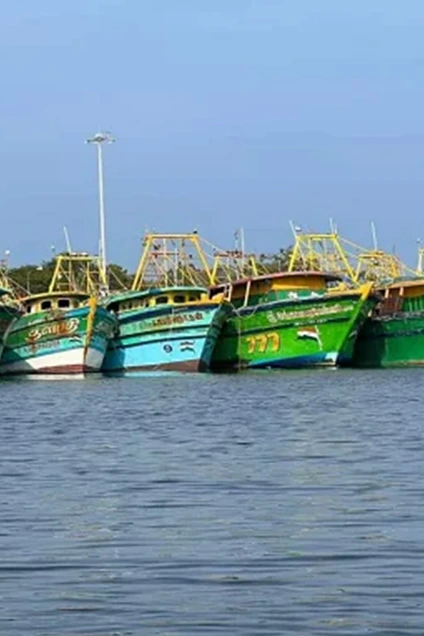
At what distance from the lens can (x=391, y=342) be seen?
74.4m

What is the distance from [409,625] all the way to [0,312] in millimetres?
52913

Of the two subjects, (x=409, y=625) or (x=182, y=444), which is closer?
(x=409, y=625)

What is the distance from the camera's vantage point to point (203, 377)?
65.8 meters

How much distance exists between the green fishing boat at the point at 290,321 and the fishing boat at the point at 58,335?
17.5ft

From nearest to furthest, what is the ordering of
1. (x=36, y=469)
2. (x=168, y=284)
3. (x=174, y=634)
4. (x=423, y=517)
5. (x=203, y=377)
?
(x=174, y=634), (x=423, y=517), (x=36, y=469), (x=203, y=377), (x=168, y=284)

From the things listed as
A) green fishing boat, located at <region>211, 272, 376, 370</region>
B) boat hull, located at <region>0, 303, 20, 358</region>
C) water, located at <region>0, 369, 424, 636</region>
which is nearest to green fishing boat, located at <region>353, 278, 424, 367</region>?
green fishing boat, located at <region>211, 272, 376, 370</region>

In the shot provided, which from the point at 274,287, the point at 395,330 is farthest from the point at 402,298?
the point at 274,287

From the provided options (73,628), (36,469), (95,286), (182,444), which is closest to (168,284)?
(95,286)

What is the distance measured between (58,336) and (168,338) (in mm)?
3952

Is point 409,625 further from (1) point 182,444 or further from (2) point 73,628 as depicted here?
(1) point 182,444

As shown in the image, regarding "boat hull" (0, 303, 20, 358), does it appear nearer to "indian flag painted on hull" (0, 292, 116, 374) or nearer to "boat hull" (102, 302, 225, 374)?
"indian flag painted on hull" (0, 292, 116, 374)


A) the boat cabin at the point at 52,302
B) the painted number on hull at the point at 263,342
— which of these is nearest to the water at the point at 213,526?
the boat cabin at the point at 52,302

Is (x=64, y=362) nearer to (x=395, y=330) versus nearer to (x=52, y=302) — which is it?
(x=52, y=302)

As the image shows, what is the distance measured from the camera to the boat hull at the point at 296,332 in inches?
2687
